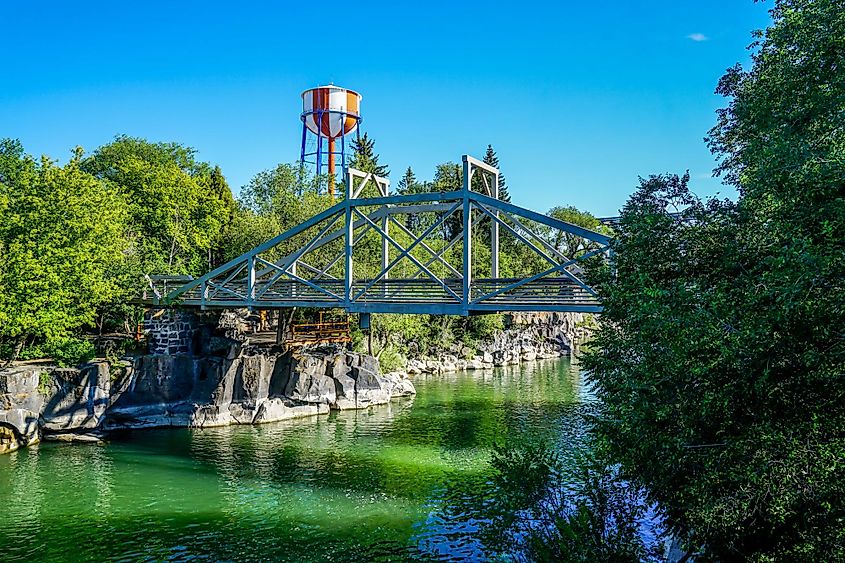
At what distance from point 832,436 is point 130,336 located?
28.2 m

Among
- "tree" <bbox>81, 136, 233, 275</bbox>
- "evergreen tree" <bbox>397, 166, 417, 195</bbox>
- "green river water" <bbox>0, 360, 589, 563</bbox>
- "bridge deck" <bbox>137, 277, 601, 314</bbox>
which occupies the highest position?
"evergreen tree" <bbox>397, 166, 417, 195</bbox>

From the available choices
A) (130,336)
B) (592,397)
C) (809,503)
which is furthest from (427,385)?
(809,503)

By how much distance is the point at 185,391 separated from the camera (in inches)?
1074

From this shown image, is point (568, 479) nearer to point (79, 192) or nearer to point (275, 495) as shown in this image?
point (275, 495)

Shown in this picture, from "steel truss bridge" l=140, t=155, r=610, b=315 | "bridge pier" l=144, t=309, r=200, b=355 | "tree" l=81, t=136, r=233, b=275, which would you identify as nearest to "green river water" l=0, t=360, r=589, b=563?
"bridge pier" l=144, t=309, r=200, b=355

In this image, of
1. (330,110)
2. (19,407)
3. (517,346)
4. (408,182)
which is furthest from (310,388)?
(408,182)

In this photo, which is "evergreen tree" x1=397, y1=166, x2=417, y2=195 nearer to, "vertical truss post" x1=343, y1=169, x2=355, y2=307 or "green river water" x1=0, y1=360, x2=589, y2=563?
"green river water" x1=0, y1=360, x2=589, y2=563

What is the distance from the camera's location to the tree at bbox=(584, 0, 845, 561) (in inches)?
268

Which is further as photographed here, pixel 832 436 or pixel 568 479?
pixel 568 479

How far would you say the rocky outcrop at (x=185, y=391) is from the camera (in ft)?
77.4

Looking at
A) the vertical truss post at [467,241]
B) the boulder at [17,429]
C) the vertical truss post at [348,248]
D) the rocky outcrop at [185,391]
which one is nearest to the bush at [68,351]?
the rocky outcrop at [185,391]

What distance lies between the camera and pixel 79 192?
26.9 m

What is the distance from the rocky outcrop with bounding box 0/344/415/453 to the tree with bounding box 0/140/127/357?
1849mm

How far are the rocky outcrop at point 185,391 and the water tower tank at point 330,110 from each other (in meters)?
21.9
